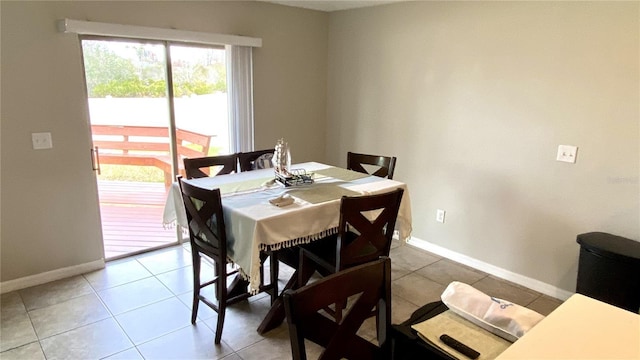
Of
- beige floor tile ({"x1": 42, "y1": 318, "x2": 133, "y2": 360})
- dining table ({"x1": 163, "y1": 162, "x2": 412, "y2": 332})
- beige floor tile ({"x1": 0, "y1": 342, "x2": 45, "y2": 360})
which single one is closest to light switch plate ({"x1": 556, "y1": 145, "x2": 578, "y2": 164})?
dining table ({"x1": 163, "y1": 162, "x2": 412, "y2": 332})

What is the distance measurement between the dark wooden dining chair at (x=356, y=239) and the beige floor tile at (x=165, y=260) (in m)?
1.41

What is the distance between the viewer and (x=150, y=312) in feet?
8.92

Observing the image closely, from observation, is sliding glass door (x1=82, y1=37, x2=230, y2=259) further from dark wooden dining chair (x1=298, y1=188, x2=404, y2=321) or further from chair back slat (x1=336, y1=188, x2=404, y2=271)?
chair back slat (x1=336, y1=188, x2=404, y2=271)

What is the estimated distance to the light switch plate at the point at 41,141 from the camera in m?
2.89

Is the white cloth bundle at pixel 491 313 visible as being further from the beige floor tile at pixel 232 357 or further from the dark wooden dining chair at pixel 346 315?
the beige floor tile at pixel 232 357

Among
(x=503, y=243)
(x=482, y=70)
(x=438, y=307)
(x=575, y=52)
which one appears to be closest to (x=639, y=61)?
(x=575, y=52)

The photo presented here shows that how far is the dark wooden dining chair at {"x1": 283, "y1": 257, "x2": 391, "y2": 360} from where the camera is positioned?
1.15 meters

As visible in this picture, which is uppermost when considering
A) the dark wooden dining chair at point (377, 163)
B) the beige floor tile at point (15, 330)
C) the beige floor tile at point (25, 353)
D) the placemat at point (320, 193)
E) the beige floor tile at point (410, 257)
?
the dark wooden dining chair at point (377, 163)

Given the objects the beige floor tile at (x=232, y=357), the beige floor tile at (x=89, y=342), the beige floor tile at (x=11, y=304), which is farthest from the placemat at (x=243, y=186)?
the beige floor tile at (x=11, y=304)

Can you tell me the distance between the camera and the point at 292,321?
3.71ft

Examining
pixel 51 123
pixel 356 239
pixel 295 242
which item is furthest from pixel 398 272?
pixel 51 123

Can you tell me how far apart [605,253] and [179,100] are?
348 centimetres

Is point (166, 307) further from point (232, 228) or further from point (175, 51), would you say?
point (175, 51)

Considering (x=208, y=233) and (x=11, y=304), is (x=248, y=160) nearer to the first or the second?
(x=208, y=233)
